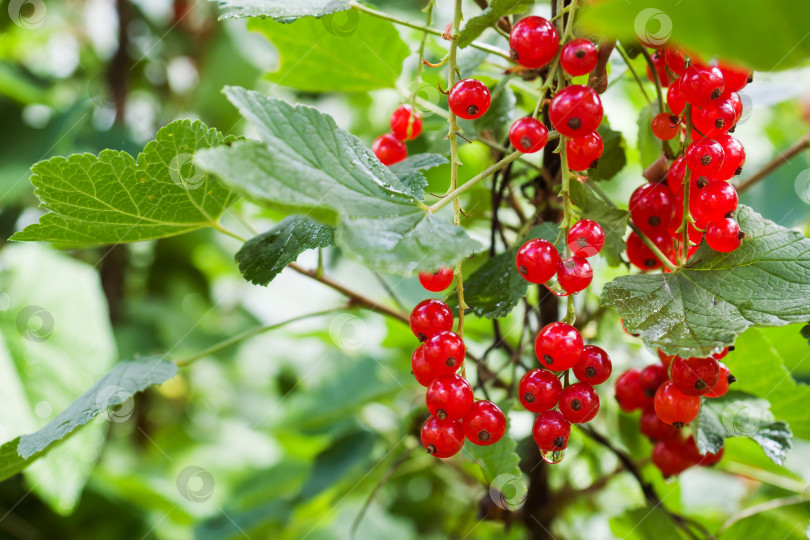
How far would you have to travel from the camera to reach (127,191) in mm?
550

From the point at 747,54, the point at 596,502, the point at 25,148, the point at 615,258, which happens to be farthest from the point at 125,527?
the point at 747,54

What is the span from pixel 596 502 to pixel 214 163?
85 centimetres

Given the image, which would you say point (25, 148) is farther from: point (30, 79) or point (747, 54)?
point (747, 54)

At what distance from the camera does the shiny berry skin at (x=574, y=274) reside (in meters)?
0.43

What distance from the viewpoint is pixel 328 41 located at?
0.73 meters

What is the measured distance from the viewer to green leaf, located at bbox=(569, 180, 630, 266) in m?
0.49

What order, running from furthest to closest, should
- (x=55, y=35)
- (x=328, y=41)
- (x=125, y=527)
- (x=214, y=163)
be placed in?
(x=55, y=35) < (x=125, y=527) < (x=328, y=41) < (x=214, y=163)

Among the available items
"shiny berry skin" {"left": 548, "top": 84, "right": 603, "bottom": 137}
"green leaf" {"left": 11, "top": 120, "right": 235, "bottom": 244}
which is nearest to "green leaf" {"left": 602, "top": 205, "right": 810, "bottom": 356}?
"shiny berry skin" {"left": 548, "top": 84, "right": 603, "bottom": 137}

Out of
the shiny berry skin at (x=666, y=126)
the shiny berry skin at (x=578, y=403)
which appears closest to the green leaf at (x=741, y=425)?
the shiny berry skin at (x=578, y=403)

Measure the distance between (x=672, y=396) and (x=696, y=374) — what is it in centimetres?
3

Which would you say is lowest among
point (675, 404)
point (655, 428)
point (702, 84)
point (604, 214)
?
point (655, 428)

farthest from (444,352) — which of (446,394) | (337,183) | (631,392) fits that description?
(631,392)

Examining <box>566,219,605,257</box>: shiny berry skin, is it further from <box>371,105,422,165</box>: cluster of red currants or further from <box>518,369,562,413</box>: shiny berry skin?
<box>371,105,422,165</box>: cluster of red currants

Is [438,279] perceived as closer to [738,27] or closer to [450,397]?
[450,397]
